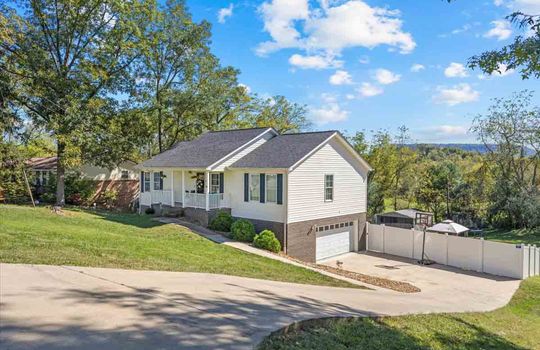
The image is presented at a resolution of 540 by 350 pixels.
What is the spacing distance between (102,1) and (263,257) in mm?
20323

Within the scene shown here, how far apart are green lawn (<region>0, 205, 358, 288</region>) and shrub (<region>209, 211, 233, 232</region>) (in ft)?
7.45

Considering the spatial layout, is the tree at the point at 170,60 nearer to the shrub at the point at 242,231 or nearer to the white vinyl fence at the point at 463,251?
the shrub at the point at 242,231

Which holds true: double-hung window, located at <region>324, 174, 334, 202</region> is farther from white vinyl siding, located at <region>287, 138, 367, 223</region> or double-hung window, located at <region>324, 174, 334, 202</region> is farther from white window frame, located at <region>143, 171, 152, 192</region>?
white window frame, located at <region>143, 171, 152, 192</region>

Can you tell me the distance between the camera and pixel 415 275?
57.5 ft

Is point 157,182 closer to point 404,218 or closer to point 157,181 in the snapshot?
point 157,181

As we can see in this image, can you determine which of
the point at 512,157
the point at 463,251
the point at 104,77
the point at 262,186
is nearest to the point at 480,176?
the point at 512,157

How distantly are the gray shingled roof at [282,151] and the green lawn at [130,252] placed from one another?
476 cm

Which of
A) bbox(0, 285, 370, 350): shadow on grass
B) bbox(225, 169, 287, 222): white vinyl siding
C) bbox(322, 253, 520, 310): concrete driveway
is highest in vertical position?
bbox(225, 169, 287, 222): white vinyl siding

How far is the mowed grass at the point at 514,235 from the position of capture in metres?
26.9

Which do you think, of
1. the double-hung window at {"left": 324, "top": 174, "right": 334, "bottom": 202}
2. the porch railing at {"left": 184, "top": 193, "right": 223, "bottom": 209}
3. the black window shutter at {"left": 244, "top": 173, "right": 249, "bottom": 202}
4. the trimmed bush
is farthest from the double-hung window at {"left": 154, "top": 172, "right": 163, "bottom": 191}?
the double-hung window at {"left": 324, "top": 174, "right": 334, "bottom": 202}

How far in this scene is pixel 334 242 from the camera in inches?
866

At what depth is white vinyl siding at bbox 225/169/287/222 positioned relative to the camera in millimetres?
19078

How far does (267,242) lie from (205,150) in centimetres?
795

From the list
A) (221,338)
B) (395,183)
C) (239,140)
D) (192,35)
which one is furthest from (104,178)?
(221,338)
